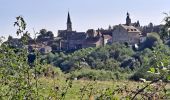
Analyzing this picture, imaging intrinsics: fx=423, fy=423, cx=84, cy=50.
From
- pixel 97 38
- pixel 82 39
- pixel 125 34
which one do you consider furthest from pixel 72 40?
pixel 125 34

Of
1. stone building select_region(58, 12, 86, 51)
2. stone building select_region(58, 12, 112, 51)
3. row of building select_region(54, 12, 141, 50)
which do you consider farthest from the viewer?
stone building select_region(58, 12, 86, 51)

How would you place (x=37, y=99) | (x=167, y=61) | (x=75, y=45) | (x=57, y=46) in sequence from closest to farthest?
(x=167, y=61) < (x=37, y=99) < (x=57, y=46) < (x=75, y=45)

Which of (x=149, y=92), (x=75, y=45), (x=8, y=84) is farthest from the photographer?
(x=75, y=45)

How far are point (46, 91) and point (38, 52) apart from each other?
0.51m

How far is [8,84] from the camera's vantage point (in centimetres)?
342

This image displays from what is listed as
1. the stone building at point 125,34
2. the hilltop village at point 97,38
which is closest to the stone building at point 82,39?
the hilltop village at point 97,38

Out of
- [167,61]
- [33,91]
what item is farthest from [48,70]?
[167,61]

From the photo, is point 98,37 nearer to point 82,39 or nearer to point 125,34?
point 125,34

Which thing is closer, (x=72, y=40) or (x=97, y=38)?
(x=97, y=38)

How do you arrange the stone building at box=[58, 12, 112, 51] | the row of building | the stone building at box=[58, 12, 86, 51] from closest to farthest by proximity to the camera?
1. the row of building
2. the stone building at box=[58, 12, 112, 51]
3. the stone building at box=[58, 12, 86, 51]

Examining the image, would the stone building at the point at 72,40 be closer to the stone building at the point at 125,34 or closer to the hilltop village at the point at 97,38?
the hilltop village at the point at 97,38

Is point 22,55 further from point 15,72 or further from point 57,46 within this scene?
point 57,46

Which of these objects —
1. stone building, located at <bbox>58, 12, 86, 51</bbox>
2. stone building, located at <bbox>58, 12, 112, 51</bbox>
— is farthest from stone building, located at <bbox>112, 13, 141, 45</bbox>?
Result: stone building, located at <bbox>58, 12, 86, 51</bbox>

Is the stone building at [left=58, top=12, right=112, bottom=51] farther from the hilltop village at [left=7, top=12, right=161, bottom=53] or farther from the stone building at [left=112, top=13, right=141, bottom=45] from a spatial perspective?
the stone building at [left=112, top=13, right=141, bottom=45]
